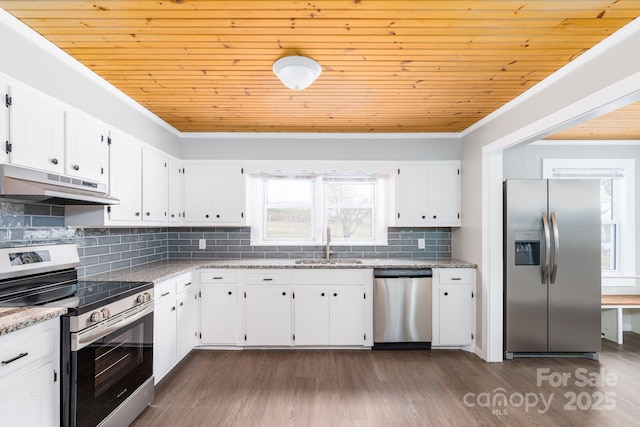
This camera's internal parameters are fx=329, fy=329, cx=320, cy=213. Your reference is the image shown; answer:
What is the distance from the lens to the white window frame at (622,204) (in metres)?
4.04

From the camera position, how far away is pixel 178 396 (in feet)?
8.37

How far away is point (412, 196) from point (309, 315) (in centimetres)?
179

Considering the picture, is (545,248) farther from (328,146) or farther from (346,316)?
(328,146)

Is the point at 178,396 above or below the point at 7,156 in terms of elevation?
below

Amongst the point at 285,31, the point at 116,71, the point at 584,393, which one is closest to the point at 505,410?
the point at 584,393

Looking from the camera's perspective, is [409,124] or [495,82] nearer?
[495,82]

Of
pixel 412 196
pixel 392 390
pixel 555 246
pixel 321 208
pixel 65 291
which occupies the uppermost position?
pixel 412 196

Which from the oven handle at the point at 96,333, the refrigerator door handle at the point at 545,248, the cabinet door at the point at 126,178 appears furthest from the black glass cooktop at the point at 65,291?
the refrigerator door handle at the point at 545,248

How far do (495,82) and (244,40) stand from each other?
1874 millimetres

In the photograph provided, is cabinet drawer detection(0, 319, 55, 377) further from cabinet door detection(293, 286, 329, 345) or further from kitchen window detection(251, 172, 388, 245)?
kitchen window detection(251, 172, 388, 245)

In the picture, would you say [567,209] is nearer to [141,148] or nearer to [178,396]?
[178,396]

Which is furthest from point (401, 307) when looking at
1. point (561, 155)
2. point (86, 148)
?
point (86, 148)

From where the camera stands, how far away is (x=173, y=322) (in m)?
2.90

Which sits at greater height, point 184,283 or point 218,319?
point 184,283
